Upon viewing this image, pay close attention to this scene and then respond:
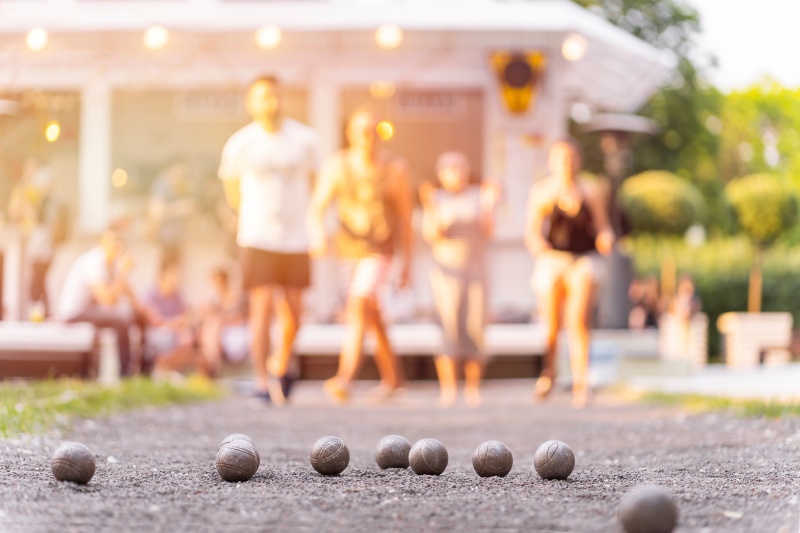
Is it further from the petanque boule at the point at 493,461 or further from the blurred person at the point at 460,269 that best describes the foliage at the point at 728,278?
the petanque boule at the point at 493,461

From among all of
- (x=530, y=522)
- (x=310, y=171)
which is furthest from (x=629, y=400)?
(x=530, y=522)

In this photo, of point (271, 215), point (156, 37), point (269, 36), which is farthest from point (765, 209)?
point (271, 215)

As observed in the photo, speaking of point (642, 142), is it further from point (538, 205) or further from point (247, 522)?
point (247, 522)

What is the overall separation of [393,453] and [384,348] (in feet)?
15.7

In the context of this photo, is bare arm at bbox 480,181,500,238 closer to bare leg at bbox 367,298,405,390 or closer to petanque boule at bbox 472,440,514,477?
bare leg at bbox 367,298,405,390

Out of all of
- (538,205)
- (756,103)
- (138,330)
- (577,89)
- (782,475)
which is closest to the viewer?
(782,475)

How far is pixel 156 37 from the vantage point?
12.2m

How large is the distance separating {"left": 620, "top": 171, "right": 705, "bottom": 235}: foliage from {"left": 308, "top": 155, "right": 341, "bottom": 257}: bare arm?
80.5 ft

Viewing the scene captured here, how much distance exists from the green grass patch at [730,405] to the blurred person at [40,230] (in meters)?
6.30

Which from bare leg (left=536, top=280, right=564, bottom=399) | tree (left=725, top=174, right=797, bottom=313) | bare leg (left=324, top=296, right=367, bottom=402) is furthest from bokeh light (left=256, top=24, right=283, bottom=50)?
tree (left=725, top=174, right=797, bottom=313)

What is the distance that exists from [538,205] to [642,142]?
2948 cm

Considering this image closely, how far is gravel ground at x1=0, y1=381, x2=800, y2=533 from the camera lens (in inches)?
120

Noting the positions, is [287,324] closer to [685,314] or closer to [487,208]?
[487,208]

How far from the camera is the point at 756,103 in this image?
68938 millimetres
